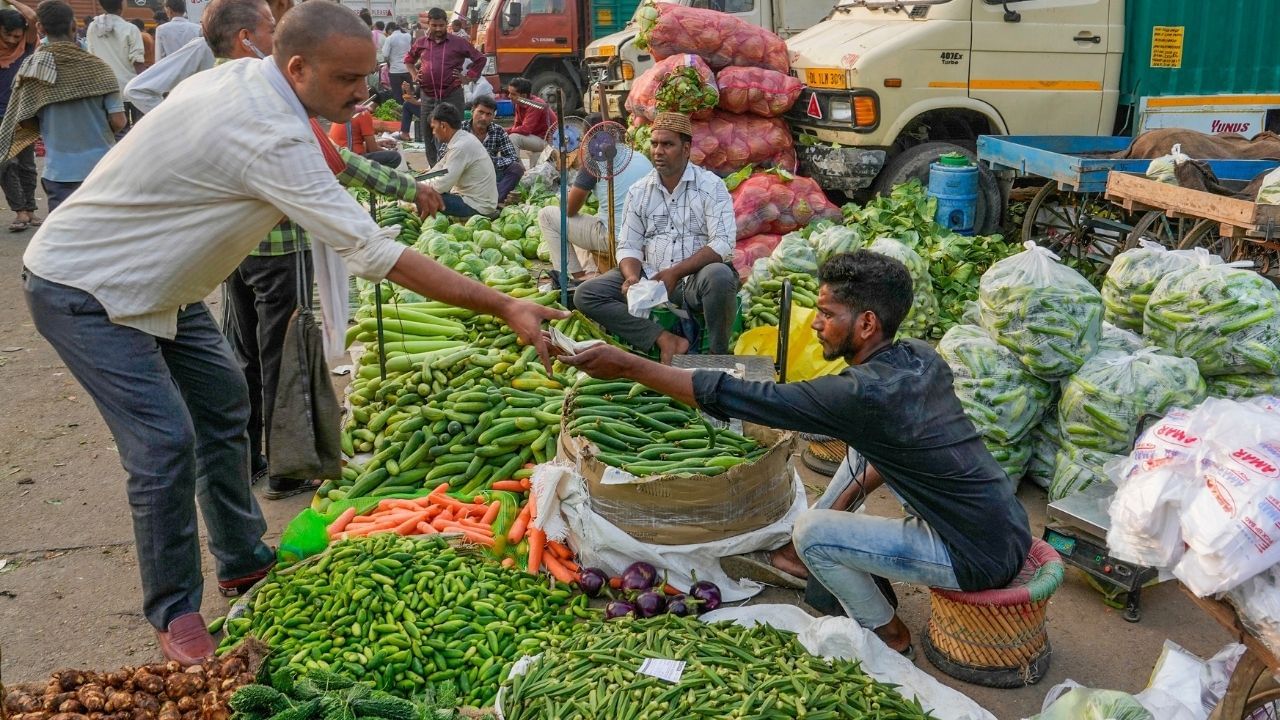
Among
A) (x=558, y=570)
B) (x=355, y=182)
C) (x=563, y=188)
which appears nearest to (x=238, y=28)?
(x=355, y=182)

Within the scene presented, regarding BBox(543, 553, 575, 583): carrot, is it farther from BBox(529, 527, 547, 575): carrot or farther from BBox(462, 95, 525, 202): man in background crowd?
BBox(462, 95, 525, 202): man in background crowd

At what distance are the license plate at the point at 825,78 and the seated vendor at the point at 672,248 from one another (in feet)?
9.87

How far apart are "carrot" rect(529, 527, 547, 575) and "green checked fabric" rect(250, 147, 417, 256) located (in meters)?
1.63

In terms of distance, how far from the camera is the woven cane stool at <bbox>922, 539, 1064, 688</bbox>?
3.25 meters

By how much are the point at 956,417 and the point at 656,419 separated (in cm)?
156

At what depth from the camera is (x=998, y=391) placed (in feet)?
15.4

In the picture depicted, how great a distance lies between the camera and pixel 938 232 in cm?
770

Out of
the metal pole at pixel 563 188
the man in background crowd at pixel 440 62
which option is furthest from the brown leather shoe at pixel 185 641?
the man in background crowd at pixel 440 62

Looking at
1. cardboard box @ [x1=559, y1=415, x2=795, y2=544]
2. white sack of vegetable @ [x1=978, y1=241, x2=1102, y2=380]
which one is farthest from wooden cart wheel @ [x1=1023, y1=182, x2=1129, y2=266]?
cardboard box @ [x1=559, y1=415, x2=795, y2=544]

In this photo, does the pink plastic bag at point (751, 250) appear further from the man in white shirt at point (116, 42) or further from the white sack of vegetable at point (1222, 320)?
the man in white shirt at point (116, 42)

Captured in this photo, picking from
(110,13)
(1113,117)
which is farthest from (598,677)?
(110,13)

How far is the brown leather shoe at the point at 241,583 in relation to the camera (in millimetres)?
3799

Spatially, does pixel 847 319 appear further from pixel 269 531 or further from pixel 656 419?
pixel 269 531

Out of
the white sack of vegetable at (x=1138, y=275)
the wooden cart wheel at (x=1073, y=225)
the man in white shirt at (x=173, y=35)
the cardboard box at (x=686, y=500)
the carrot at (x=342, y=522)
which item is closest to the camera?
the cardboard box at (x=686, y=500)
